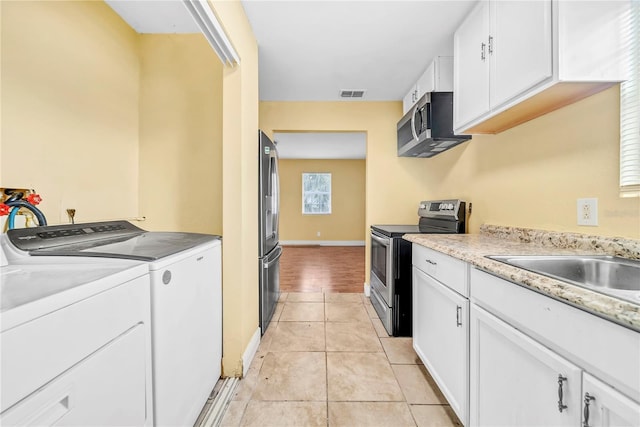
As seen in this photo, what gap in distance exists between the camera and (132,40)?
1878 millimetres

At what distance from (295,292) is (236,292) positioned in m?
1.77

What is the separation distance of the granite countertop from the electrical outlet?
70mm

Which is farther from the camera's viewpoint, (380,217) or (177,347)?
(380,217)

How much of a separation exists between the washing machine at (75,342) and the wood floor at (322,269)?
8.56ft

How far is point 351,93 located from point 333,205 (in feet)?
15.3

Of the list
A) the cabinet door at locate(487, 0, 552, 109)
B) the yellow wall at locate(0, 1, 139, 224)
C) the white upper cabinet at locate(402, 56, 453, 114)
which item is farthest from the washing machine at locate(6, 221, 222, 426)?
the white upper cabinet at locate(402, 56, 453, 114)

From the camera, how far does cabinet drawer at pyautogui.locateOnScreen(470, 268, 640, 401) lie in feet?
Result: 1.77

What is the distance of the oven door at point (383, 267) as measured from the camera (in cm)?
221

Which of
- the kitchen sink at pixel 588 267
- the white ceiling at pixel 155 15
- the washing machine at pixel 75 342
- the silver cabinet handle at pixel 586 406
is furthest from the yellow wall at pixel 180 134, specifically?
the silver cabinet handle at pixel 586 406

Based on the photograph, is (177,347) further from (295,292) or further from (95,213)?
(295,292)

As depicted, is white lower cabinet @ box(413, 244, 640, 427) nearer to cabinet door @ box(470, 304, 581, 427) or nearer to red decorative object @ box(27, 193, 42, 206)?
cabinet door @ box(470, 304, 581, 427)

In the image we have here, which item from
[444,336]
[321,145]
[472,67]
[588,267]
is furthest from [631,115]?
Answer: [321,145]

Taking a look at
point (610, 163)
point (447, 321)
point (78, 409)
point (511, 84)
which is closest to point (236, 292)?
point (78, 409)

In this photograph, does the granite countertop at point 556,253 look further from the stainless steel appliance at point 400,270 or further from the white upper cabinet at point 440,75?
the white upper cabinet at point 440,75
